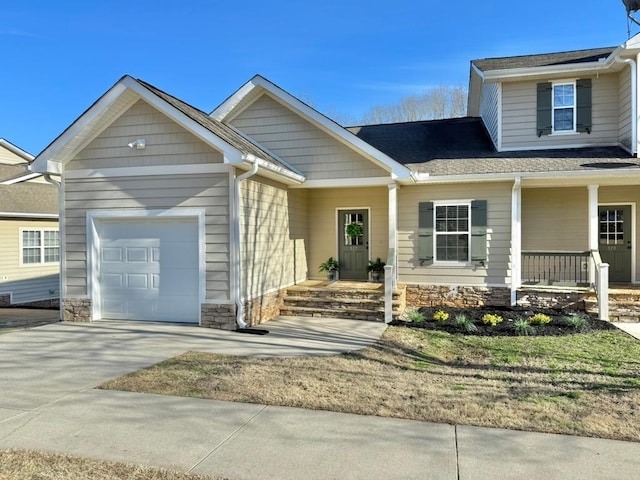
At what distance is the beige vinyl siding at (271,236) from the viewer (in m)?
8.81

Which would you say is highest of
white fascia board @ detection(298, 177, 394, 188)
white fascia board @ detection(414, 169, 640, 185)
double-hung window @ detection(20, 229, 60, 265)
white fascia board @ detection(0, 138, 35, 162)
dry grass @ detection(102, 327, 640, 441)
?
white fascia board @ detection(0, 138, 35, 162)

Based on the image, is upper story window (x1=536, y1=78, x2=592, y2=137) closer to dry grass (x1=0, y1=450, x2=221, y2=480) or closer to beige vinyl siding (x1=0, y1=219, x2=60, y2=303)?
dry grass (x1=0, y1=450, x2=221, y2=480)

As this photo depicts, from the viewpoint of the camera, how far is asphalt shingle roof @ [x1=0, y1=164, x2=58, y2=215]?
15.8 meters

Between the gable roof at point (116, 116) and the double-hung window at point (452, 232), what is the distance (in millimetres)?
4107

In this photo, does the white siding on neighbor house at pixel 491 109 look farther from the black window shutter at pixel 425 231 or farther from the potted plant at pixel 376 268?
the potted plant at pixel 376 268

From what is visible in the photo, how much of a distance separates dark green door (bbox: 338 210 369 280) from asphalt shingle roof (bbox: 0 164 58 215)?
10672 mm

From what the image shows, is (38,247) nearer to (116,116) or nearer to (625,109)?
(116,116)

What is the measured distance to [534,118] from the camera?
11.5 meters

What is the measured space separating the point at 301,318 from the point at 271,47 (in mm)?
14611

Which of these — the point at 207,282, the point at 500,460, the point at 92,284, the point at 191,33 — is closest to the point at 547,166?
the point at 207,282

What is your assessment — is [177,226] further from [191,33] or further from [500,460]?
[191,33]

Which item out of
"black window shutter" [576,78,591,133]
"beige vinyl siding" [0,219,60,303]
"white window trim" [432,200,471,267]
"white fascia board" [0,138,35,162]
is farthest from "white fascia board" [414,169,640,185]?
"white fascia board" [0,138,35,162]

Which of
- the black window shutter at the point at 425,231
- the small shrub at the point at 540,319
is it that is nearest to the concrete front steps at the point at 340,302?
the black window shutter at the point at 425,231

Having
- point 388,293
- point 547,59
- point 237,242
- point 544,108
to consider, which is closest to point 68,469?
point 237,242
